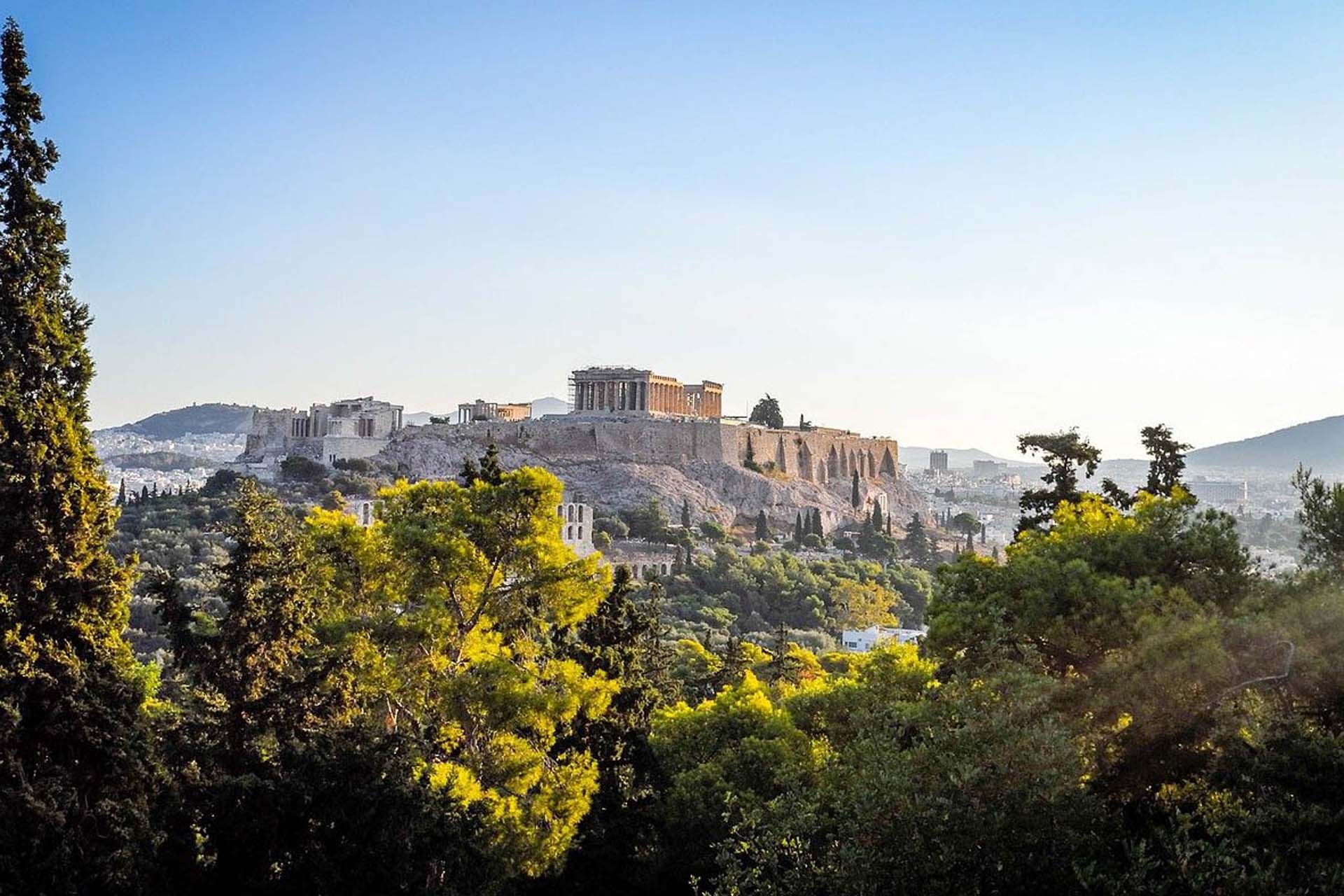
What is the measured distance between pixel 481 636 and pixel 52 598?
17.0 ft

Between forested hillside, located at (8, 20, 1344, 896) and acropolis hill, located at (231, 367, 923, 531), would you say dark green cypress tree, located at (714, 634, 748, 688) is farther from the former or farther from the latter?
acropolis hill, located at (231, 367, 923, 531)

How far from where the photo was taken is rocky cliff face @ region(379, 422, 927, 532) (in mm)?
80812

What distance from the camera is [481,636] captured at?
15531mm

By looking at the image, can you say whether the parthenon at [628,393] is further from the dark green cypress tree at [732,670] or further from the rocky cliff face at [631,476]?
the dark green cypress tree at [732,670]

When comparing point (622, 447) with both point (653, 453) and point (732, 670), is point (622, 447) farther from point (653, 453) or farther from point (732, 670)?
point (732, 670)

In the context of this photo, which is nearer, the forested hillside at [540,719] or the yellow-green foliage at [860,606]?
the forested hillside at [540,719]

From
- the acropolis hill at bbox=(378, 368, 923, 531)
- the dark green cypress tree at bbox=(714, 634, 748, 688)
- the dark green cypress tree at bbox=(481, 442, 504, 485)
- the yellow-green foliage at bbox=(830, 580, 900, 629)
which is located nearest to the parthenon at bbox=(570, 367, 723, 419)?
the acropolis hill at bbox=(378, 368, 923, 531)

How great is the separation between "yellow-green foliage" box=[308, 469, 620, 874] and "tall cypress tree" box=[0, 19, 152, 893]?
3.12 metres

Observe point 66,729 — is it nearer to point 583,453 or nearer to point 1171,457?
point 1171,457

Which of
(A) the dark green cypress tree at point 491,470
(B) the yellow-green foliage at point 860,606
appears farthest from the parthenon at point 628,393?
(A) the dark green cypress tree at point 491,470

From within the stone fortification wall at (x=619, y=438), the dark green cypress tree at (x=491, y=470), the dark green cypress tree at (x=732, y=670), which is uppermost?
the stone fortification wall at (x=619, y=438)

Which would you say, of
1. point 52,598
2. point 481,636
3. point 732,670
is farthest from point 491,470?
point 732,670

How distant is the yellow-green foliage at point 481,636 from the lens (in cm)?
1457

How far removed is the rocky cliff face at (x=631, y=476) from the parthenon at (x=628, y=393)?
24.6 feet
